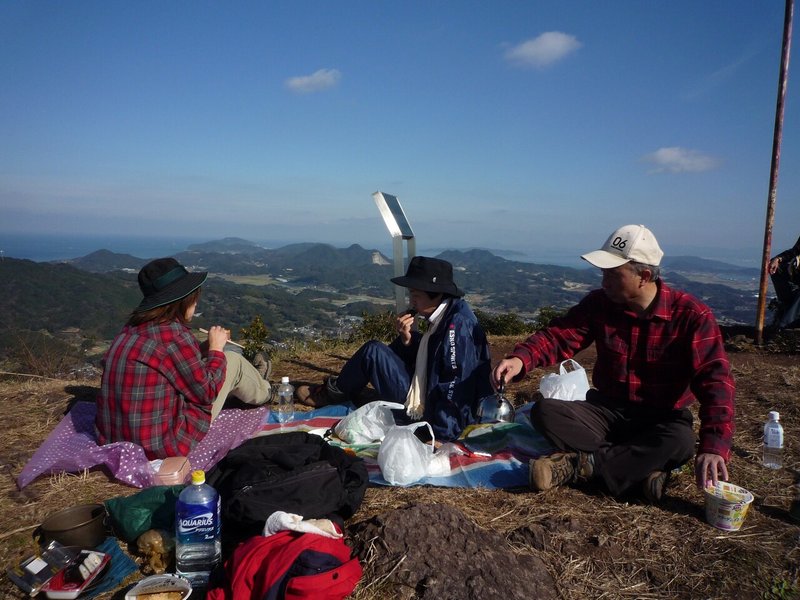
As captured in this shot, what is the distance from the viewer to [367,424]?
427cm

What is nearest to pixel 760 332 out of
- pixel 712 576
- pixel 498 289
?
pixel 712 576

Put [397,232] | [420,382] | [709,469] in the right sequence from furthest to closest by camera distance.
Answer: [397,232] → [420,382] → [709,469]

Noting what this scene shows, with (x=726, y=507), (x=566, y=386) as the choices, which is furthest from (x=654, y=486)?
(x=566, y=386)

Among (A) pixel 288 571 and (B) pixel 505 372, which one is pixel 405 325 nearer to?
(B) pixel 505 372

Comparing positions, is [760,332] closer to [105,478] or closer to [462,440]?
[462,440]

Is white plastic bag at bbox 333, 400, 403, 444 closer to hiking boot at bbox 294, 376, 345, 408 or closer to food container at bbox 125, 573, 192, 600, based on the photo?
hiking boot at bbox 294, 376, 345, 408

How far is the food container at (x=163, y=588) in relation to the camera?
91.7 inches

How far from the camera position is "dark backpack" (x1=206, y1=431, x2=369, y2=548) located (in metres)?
2.64

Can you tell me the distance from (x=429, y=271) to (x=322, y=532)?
7.44 feet

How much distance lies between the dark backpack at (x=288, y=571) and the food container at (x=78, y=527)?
2.87ft

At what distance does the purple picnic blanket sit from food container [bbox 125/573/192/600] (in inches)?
46.9

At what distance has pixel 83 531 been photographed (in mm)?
2766

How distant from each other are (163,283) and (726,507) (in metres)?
3.63

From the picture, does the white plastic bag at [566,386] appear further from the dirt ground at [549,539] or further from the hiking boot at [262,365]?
the hiking boot at [262,365]
